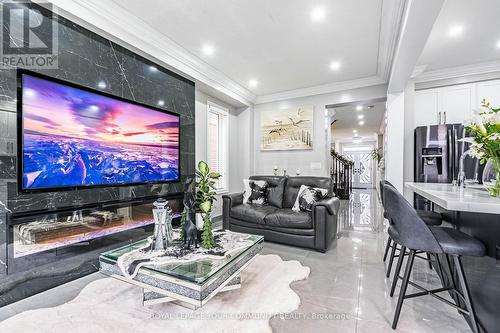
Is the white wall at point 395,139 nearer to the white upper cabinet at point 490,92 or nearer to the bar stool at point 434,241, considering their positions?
the white upper cabinet at point 490,92

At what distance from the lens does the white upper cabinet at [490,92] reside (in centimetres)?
365

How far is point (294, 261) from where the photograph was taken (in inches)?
107

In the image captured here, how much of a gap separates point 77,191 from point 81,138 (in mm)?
546

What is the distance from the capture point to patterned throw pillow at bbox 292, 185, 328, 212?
10.9 ft

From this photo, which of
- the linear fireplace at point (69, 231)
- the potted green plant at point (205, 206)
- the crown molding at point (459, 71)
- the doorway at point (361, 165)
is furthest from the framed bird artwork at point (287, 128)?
the doorway at point (361, 165)

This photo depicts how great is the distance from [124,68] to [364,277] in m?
3.64

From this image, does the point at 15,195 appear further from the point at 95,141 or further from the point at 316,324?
the point at 316,324

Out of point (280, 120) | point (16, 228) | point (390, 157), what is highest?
point (280, 120)

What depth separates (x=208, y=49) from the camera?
11.1 ft

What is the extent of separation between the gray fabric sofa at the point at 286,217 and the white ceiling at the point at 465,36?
7.74 feet

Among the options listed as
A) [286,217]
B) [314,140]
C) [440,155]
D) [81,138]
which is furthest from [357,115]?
[81,138]

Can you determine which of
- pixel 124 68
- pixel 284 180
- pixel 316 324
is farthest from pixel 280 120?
pixel 316 324

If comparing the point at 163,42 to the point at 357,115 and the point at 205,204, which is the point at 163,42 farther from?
the point at 357,115

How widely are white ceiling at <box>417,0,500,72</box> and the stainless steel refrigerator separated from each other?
102cm
